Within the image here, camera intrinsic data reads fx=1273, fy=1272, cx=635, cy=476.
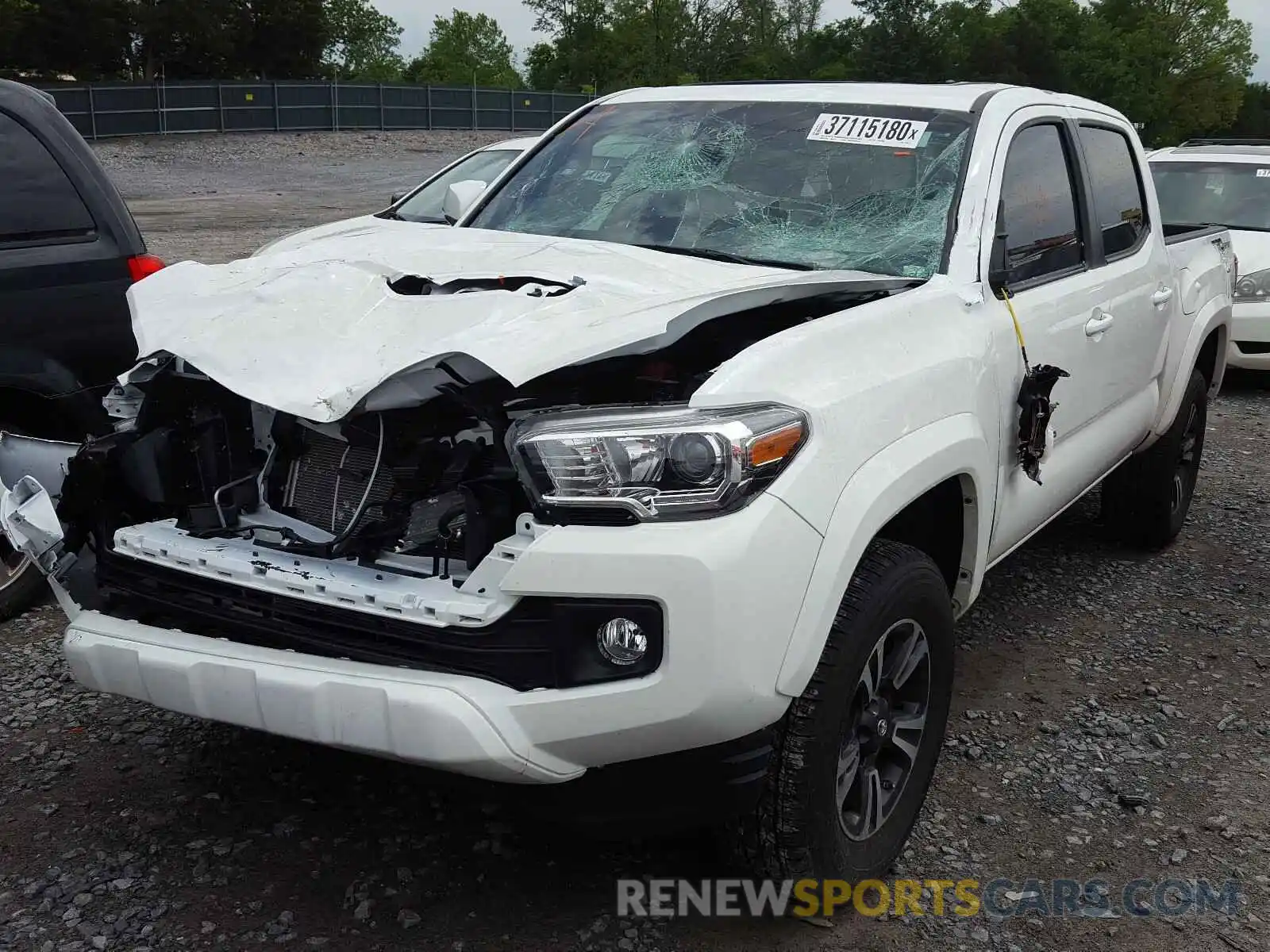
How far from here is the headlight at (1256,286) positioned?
9.33 meters

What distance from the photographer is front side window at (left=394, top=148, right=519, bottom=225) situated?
369 inches

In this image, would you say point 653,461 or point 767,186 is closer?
point 653,461

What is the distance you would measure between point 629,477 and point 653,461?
54 mm

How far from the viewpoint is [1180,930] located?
115 inches

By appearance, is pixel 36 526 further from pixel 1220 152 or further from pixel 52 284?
pixel 1220 152

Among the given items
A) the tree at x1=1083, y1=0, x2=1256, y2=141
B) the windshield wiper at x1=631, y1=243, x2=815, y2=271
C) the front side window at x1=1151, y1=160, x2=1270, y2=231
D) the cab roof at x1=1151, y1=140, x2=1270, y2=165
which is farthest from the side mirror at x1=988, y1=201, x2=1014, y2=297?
the tree at x1=1083, y1=0, x2=1256, y2=141

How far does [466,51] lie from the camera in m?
94.5

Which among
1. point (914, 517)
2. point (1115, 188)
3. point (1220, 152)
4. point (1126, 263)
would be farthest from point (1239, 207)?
point (914, 517)

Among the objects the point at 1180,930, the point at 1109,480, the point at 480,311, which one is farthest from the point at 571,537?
the point at 1109,480

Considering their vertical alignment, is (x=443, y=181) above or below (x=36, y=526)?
above

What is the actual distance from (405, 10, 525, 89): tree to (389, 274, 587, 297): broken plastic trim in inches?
3596

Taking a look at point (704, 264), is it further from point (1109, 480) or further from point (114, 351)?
point (1109, 480)

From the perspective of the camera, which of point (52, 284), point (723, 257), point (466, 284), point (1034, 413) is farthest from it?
point (52, 284)

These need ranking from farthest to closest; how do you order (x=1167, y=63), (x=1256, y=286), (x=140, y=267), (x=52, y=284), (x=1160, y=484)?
1. (x=1167, y=63)
2. (x=1256, y=286)
3. (x=1160, y=484)
4. (x=140, y=267)
5. (x=52, y=284)
